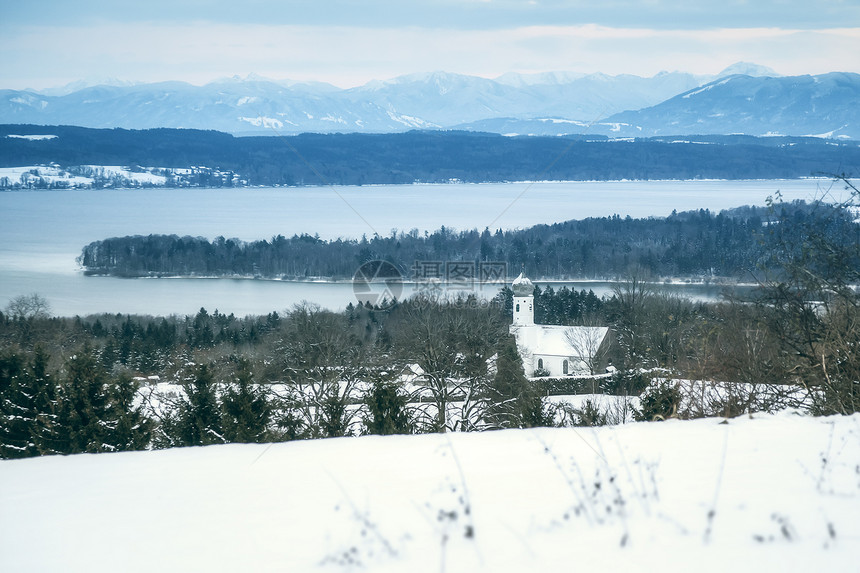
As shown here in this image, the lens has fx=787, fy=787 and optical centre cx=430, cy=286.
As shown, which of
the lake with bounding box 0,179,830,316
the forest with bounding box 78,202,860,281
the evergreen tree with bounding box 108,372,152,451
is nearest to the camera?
the evergreen tree with bounding box 108,372,152,451

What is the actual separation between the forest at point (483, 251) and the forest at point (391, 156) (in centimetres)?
7252

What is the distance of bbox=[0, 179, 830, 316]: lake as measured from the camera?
66.8 m

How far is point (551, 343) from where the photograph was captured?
1372 inches

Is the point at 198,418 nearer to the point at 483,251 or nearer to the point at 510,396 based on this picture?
the point at 510,396

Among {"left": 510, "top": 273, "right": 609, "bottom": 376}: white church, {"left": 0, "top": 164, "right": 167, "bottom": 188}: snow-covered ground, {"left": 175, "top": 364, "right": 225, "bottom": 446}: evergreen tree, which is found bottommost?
{"left": 510, "top": 273, "right": 609, "bottom": 376}: white church

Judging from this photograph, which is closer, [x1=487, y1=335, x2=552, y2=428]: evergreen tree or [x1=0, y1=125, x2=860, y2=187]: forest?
[x1=487, y1=335, x2=552, y2=428]: evergreen tree

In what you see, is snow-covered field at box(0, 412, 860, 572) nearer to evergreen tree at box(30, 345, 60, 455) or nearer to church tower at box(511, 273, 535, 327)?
evergreen tree at box(30, 345, 60, 455)

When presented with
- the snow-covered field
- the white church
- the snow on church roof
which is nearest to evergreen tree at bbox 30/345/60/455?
the snow-covered field

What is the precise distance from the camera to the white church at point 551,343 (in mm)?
33062

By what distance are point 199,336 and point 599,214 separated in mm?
84650

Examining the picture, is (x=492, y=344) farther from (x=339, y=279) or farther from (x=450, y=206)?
(x=450, y=206)

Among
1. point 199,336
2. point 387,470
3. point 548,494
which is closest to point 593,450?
point 548,494

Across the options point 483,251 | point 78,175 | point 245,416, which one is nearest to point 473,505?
point 245,416

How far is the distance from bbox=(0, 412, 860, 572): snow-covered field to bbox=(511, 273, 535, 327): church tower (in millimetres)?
28532
